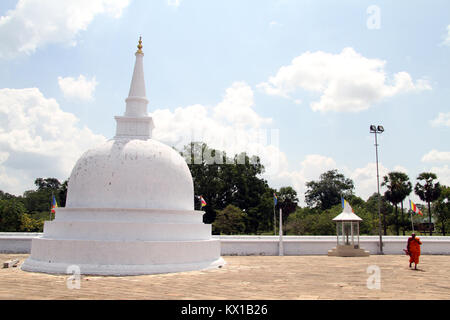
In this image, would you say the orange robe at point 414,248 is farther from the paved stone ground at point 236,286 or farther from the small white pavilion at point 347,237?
the small white pavilion at point 347,237

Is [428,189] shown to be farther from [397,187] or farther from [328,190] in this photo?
[328,190]

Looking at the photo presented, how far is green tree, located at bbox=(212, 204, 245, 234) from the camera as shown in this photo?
36281 mm

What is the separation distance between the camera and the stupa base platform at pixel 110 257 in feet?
40.0

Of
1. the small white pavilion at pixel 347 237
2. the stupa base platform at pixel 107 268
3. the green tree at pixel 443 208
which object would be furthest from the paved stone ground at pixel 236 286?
the green tree at pixel 443 208

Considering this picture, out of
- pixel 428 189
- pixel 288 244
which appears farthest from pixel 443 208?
pixel 288 244

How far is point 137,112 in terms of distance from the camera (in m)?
17.0

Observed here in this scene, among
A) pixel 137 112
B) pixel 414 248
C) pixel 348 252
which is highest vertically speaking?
pixel 137 112

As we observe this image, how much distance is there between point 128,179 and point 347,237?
46.8ft

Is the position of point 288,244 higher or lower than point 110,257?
lower

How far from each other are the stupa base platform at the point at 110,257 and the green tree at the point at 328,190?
50668mm

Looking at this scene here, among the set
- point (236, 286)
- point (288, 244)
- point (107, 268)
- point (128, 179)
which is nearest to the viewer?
point (236, 286)

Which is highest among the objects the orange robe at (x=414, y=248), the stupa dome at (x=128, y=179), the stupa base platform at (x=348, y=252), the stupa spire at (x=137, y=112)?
the stupa spire at (x=137, y=112)
